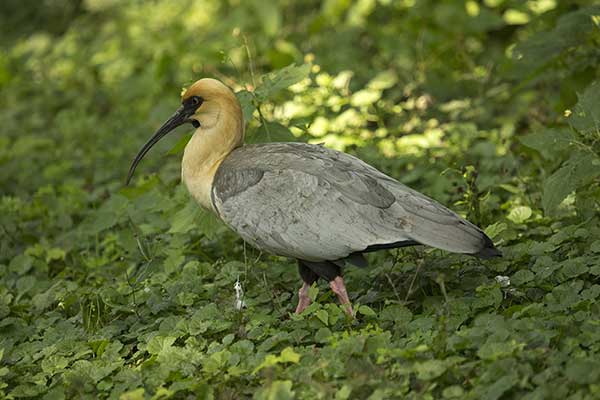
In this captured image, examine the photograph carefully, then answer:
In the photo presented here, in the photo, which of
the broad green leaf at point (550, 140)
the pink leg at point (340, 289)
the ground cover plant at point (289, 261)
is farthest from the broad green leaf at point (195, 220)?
the broad green leaf at point (550, 140)

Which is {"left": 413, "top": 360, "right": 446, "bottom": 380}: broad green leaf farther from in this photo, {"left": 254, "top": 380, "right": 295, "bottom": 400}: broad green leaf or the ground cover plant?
{"left": 254, "top": 380, "right": 295, "bottom": 400}: broad green leaf

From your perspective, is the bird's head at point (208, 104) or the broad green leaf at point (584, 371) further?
the bird's head at point (208, 104)

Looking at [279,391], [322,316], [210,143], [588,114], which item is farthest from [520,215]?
[279,391]

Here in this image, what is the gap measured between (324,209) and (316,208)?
0.04 m

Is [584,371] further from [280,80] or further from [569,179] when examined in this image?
[280,80]

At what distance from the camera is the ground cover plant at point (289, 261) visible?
14.2 ft

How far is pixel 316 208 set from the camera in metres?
4.92

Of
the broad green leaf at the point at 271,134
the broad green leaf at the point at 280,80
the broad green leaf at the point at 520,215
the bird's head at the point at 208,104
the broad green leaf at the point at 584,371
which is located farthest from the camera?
the broad green leaf at the point at 271,134

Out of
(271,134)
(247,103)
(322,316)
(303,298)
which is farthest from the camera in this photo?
(271,134)

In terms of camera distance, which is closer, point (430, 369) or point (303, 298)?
point (430, 369)

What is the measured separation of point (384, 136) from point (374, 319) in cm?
345

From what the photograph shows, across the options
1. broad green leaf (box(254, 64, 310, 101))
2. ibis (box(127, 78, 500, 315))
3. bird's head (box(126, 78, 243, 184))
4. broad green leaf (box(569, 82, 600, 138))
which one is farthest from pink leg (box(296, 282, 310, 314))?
broad green leaf (box(569, 82, 600, 138))

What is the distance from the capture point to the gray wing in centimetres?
479

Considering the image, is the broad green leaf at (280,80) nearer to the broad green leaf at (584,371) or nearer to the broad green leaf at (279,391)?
the broad green leaf at (279,391)
